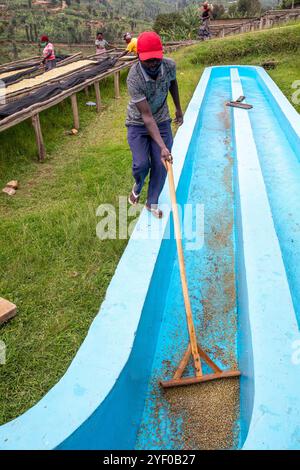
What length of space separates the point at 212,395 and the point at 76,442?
1046 millimetres

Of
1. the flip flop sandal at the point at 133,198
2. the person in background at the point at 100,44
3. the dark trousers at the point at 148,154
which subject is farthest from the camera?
the person in background at the point at 100,44

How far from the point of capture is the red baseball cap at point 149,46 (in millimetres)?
2803

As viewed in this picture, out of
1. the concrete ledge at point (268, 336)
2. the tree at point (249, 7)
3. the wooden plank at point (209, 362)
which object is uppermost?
the tree at point (249, 7)

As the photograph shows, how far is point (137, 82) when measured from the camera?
304cm

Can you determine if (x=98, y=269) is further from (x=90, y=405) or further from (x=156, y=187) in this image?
(x=90, y=405)

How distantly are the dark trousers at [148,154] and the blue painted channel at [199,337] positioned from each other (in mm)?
357

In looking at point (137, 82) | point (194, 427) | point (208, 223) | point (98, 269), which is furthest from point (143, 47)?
point (194, 427)

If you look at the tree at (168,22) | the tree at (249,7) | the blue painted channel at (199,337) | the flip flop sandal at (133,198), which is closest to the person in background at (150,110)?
the flip flop sandal at (133,198)

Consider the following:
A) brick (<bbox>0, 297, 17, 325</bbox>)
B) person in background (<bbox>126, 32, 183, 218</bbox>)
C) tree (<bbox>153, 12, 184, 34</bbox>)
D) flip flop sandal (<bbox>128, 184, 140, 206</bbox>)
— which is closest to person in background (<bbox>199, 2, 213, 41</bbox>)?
tree (<bbox>153, 12, 184, 34</bbox>)

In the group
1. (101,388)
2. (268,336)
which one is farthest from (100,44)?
(101,388)

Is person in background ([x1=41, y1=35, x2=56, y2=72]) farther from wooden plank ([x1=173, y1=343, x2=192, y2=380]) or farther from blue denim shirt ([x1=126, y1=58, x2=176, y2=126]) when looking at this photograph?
wooden plank ([x1=173, y1=343, x2=192, y2=380])

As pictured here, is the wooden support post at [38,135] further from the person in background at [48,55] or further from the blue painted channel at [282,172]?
the person in background at [48,55]

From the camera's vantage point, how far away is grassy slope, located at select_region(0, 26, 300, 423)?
2.45m

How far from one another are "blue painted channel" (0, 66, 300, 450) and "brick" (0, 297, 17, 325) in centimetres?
69
